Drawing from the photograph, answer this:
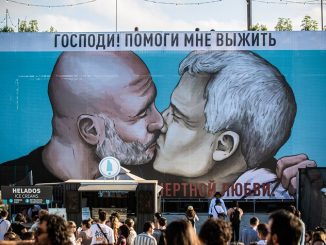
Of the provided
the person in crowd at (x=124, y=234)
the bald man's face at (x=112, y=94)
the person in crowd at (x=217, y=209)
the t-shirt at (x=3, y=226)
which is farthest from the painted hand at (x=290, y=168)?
the person in crowd at (x=124, y=234)

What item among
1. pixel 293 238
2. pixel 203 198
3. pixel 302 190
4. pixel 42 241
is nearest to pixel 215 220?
pixel 293 238

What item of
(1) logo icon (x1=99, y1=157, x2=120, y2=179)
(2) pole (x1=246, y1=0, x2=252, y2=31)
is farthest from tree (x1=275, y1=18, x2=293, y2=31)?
(1) logo icon (x1=99, y1=157, x2=120, y2=179)

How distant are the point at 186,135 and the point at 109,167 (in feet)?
15.6

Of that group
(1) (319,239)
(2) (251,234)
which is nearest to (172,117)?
(2) (251,234)

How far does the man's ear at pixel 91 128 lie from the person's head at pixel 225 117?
2057 millimetres

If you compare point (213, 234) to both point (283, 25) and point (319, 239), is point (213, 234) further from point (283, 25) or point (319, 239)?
point (283, 25)

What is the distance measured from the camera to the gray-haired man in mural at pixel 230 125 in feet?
96.8

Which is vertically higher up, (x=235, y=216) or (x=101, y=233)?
(x=101, y=233)

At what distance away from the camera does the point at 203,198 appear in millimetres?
29438

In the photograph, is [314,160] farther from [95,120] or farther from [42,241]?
[42,241]

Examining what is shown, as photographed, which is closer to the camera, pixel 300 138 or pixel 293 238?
pixel 293 238

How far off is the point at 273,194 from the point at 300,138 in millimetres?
2120

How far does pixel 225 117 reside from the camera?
97.2 ft

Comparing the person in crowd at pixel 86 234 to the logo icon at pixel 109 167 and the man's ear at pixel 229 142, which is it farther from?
the man's ear at pixel 229 142
